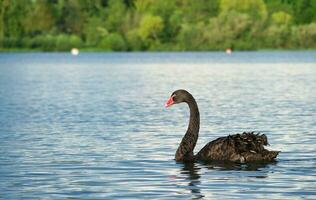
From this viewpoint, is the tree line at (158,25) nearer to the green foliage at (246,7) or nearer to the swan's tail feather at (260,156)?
the green foliage at (246,7)

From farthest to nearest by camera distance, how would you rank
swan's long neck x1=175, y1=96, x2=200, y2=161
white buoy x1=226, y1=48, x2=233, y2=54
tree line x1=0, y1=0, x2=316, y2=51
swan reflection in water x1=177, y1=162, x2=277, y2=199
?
1. white buoy x1=226, y1=48, x2=233, y2=54
2. tree line x1=0, y1=0, x2=316, y2=51
3. swan's long neck x1=175, y1=96, x2=200, y2=161
4. swan reflection in water x1=177, y1=162, x2=277, y2=199

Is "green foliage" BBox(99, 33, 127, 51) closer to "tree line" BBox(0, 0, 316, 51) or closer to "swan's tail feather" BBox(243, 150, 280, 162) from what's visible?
"tree line" BBox(0, 0, 316, 51)

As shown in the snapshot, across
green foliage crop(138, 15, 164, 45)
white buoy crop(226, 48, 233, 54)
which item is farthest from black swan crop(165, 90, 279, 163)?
green foliage crop(138, 15, 164, 45)

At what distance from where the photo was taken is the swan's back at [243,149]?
17.6m

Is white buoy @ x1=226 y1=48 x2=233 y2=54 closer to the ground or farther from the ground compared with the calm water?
closer to the ground

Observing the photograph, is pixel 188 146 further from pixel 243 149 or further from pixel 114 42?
pixel 114 42

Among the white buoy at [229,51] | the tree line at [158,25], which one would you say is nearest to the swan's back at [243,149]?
the tree line at [158,25]

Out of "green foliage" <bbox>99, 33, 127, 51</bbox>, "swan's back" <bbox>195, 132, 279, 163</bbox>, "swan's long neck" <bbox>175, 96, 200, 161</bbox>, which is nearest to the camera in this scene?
"swan's back" <bbox>195, 132, 279, 163</bbox>

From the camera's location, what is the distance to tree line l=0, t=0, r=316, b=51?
15662 cm

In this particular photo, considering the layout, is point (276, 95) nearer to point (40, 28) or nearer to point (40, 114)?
point (40, 114)

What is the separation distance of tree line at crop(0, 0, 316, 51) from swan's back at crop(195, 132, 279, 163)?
134525 millimetres

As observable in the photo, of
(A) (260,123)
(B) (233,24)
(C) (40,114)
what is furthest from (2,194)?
(B) (233,24)

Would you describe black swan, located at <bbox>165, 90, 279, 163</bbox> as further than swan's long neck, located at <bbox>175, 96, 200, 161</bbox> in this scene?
No

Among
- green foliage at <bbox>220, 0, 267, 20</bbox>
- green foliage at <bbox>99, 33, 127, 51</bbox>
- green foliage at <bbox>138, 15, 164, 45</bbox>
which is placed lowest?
green foliage at <bbox>99, 33, 127, 51</bbox>
